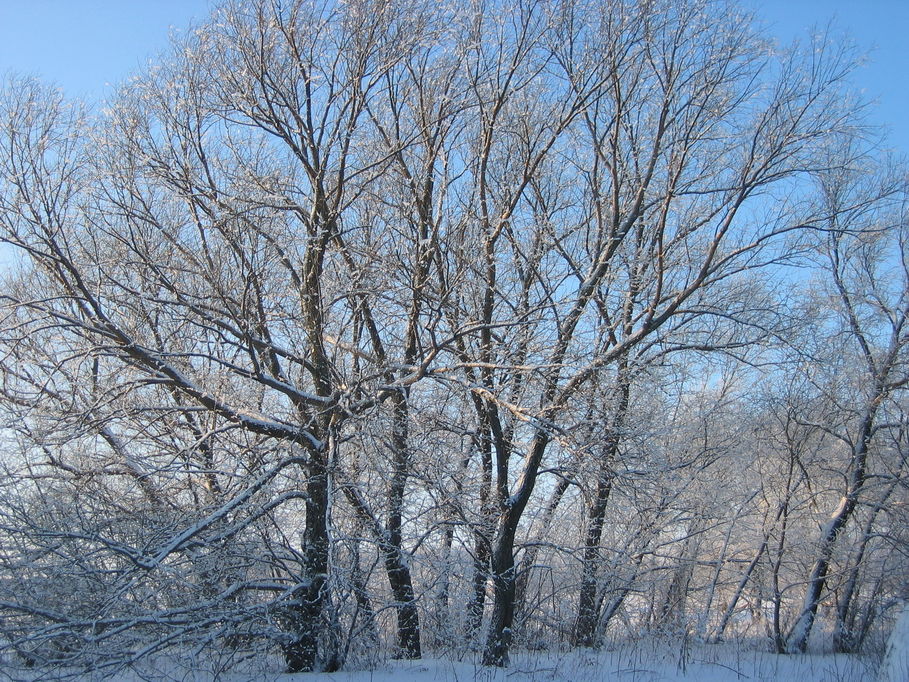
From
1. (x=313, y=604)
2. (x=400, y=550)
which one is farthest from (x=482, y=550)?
(x=313, y=604)

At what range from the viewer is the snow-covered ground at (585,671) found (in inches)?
300

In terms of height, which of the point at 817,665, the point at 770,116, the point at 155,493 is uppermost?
the point at 770,116

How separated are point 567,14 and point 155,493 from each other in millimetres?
8137

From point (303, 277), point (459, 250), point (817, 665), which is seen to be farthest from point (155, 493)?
point (817, 665)

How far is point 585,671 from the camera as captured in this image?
8.63m

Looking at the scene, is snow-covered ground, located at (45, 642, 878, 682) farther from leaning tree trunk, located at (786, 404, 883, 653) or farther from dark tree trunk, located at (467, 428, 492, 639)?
leaning tree trunk, located at (786, 404, 883, 653)

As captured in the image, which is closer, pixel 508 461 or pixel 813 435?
pixel 508 461

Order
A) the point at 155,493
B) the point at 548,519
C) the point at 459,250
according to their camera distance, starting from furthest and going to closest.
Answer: the point at 548,519 → the point at 459,250 → the point at 155,493

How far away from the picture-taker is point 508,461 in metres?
10.0

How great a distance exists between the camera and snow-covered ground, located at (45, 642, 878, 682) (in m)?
7.62

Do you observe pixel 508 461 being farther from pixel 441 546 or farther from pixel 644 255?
pixel 644 255

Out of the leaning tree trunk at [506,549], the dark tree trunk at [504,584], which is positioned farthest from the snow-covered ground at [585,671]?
the leaning tree trunk at [506,549]

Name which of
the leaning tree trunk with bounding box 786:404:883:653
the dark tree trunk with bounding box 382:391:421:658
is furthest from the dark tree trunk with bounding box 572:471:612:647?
the leaning tree trunk with bounding box 786:404:883:653

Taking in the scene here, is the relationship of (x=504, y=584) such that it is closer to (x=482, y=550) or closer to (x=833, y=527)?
(x=482, y=550)
